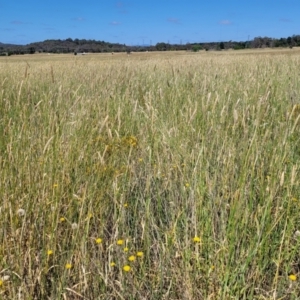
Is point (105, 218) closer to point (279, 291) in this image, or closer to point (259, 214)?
point (259, 214)

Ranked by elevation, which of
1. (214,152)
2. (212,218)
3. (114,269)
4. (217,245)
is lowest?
(114,269)

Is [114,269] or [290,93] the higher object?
[290,93]

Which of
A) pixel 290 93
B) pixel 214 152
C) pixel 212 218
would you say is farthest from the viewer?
pixel 290 93

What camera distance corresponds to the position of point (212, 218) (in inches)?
54.7

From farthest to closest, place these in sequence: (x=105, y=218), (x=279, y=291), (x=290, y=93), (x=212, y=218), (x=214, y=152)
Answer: (x=290, y=93)
(x=214, y=152)
(x=105, y=218)
(x=212, y=218)
(x=279, y=291)

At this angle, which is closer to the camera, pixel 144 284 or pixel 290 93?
pixel 144 284

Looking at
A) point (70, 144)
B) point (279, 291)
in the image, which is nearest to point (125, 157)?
point (70, 144)

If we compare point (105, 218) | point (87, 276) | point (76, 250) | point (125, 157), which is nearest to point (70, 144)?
point (125, 157)

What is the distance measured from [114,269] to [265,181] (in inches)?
32.7

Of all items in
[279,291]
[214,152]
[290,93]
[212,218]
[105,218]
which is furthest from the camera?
[290,93]

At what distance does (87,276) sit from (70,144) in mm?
→ 812

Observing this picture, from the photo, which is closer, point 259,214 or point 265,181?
point 259,214

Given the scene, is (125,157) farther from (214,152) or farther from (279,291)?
(279,291)

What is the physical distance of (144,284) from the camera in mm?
1303
